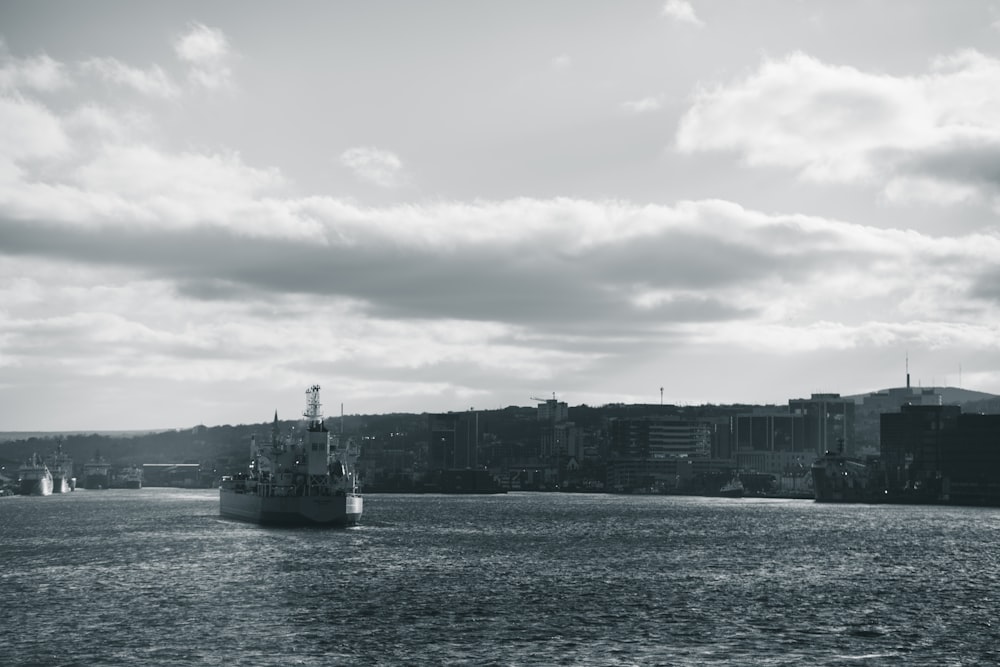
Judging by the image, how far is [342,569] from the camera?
361 feet

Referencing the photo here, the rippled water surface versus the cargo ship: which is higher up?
the cargo ship

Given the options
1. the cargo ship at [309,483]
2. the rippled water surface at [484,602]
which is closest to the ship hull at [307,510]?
the cargo ship at [309,483]

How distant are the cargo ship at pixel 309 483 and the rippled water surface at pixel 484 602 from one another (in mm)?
6759

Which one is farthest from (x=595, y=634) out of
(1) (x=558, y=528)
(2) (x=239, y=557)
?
(1) (x=558, y=528)

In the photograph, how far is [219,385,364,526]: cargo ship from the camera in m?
159

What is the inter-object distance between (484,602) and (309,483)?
75979 millimetres

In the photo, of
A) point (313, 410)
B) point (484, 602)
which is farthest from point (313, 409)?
point (484, 602)

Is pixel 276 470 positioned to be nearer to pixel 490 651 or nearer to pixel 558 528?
pixel 558 528

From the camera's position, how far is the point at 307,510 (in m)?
158

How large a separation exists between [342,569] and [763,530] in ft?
320

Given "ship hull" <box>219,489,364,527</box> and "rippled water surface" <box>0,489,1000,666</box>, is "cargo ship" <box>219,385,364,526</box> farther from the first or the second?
"rippled water surface" <box>0,489,1000,666</box>

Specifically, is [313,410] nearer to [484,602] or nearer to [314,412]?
[314,412]

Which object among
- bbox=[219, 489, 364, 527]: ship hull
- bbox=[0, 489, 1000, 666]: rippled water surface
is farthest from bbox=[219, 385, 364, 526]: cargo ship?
bbox=[0, 489, 1000, 666]: rippled water surface

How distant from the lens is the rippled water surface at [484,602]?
68.0m
